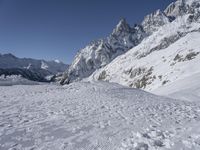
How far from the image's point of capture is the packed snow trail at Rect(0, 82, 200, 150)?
35.0 ft

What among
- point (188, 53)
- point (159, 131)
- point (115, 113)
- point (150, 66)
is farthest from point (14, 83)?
point (150, 66)

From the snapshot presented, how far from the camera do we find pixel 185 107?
63.7 ft

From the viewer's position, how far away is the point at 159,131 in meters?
12.6

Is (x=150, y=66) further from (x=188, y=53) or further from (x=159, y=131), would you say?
(x=159, y=131)

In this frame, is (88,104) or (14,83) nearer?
(88,104)

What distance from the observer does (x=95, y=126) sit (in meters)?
13.1

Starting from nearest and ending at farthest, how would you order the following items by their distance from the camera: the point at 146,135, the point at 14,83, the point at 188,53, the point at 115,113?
the point at 146,135 → the point at 115,113 → the point at 14,83 → the point at 188,53

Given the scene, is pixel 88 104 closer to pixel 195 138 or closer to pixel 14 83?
pixel 195 138

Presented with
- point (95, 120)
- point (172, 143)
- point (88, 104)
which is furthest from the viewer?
point (88, 104)

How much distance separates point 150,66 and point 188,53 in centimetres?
2759

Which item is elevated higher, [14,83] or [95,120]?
[14,83]

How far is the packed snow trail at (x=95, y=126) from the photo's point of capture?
420 inches

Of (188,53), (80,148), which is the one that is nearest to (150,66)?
(188,53)

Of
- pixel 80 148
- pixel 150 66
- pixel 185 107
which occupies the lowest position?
pixel 80 148
